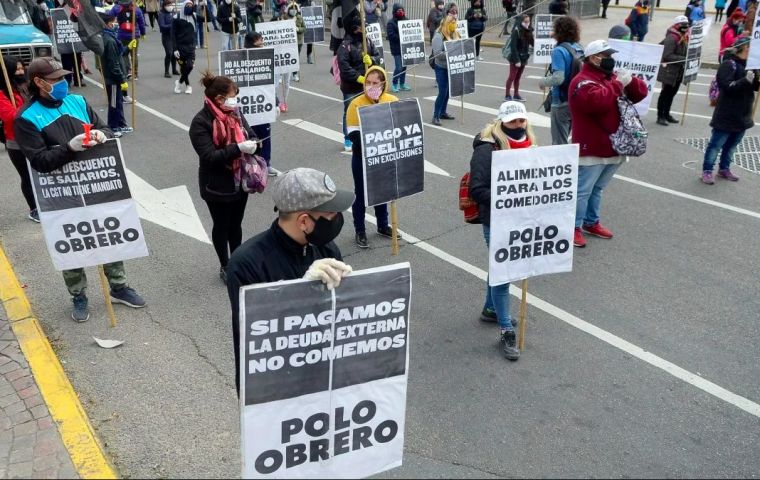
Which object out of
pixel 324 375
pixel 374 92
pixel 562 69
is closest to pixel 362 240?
pixel 374 92

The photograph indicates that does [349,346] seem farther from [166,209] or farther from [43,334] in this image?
[166,209]

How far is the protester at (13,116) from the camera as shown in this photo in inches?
268

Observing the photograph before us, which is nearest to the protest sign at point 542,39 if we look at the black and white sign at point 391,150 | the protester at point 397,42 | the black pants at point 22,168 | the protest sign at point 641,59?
the protester at point 397,42

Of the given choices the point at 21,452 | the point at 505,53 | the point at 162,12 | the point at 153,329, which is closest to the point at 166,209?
the point at 153,329

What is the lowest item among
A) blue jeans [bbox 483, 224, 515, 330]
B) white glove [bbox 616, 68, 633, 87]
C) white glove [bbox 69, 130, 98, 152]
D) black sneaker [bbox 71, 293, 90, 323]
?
black sneaker [bbox 71, 293, 90, 323]

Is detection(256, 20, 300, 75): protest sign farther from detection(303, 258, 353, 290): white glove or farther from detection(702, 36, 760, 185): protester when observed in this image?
detection(303, 258, 353, 290): white glove

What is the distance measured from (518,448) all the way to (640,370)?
142 centimetres

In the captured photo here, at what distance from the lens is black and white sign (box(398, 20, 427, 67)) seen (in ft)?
50.3

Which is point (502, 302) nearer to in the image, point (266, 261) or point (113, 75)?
point (266, 261)

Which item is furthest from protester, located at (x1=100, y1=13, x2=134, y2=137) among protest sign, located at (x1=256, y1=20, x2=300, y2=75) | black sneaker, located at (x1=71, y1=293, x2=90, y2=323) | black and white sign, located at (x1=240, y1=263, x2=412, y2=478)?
black and white sign, located at (x1=240, y1=263, x2=412, y2=478)

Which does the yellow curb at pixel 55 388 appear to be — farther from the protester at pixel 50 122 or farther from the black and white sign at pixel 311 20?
the black and white sign at pixel 311 20

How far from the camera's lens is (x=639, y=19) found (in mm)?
20031

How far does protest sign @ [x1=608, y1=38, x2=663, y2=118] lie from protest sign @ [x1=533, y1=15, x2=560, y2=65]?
393 centimetres

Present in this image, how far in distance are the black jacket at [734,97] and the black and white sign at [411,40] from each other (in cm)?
779
